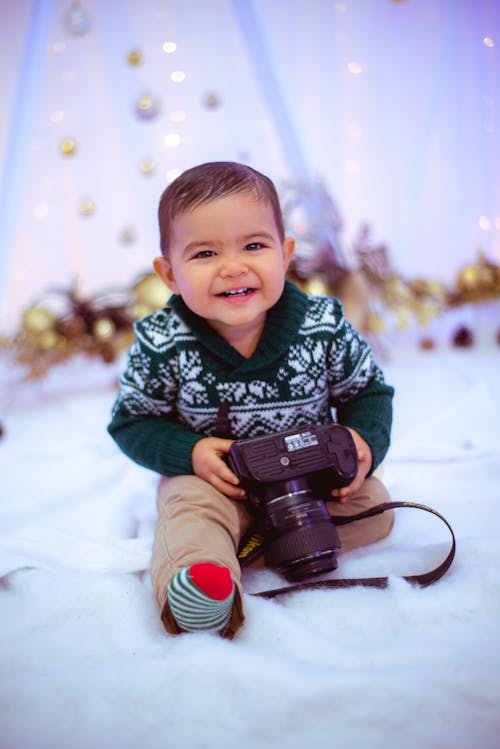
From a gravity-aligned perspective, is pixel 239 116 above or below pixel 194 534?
above

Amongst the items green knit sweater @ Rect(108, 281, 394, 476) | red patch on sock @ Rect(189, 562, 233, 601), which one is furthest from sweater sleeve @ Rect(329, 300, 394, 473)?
red patch on sock @ Rect(189, 562, 233, 601)

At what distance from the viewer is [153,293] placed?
153cm

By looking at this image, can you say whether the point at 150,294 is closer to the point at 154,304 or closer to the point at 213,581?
the point at 154,304

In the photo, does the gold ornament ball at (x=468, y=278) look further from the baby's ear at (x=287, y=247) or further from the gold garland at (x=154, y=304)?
the baby's ear at (x=287, y=247)

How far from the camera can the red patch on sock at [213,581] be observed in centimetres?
59

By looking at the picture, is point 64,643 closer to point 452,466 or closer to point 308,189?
point 452,466

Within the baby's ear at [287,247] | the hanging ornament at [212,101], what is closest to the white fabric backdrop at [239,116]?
the hanging ornament at [212,101]

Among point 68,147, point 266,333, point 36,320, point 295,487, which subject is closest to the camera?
point 295,487

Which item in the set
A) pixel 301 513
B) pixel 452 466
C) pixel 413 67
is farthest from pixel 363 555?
pixel 413 67

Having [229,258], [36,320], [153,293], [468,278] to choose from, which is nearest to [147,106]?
[153,293]

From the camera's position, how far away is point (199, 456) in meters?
0.77

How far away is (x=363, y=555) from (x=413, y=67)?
56.4 inches

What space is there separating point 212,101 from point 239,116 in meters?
0.09

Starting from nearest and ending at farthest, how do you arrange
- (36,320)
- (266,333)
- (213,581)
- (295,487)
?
(213,581) < (295,487) < (266,333) < (36,320)
